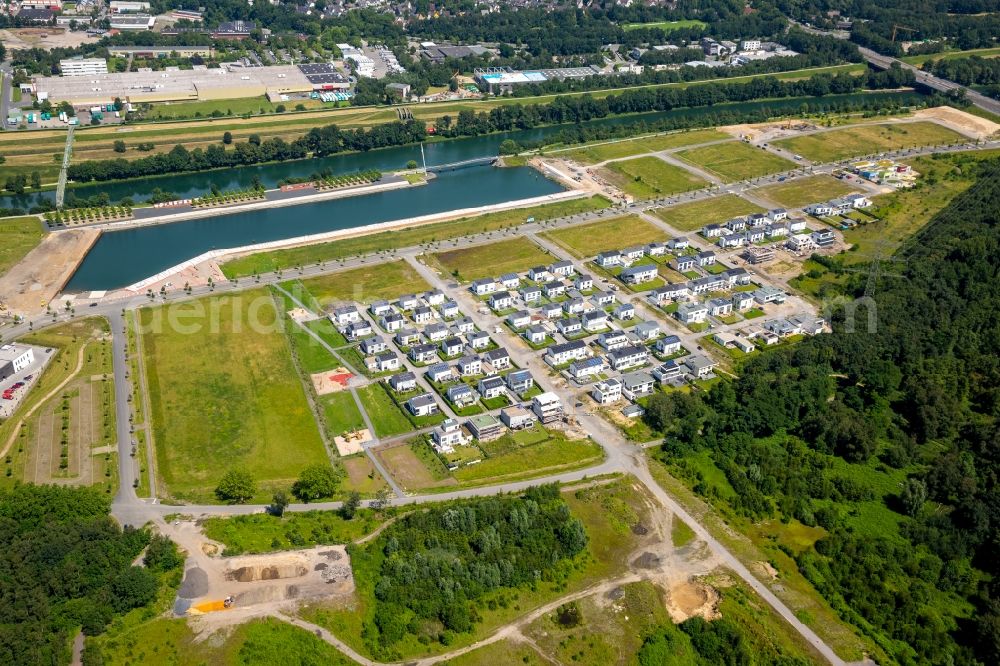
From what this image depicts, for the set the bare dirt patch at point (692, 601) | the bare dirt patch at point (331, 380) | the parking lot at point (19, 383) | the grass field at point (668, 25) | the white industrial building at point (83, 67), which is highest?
the white industrial building at point (83, 67)

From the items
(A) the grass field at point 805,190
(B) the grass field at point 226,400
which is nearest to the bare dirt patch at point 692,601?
(B) the grass field at point 226,400

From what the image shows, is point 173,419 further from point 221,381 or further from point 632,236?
point 632,236

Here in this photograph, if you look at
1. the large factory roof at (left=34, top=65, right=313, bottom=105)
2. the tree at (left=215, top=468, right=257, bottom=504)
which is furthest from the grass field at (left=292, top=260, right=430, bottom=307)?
the large factory roof at (left=34, top=65, right=313, bottom=105)

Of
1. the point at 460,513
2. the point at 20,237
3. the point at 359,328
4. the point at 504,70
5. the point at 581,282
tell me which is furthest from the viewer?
the point at 504,70

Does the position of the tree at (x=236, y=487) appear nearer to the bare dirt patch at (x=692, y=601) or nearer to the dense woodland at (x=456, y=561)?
the dense woodland at (x=456, y=561)

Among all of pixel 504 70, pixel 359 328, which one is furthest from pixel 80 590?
pixel 504 70

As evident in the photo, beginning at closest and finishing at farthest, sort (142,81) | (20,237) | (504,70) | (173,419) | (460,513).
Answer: (460,513) < (173,419) < (20,237) < (142,81) < (504,70)

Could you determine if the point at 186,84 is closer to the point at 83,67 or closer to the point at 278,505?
the point at 83,67
